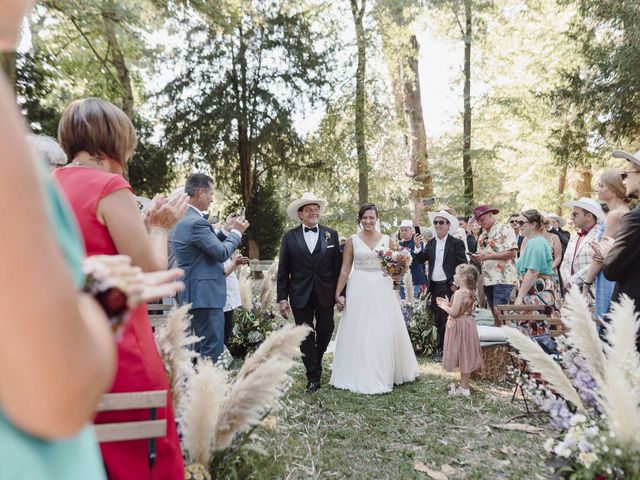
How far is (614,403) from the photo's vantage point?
230 centimetres

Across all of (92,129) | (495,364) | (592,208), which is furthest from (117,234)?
(495,364)

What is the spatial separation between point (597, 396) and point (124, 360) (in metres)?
2.29

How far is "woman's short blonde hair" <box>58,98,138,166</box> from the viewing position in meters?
2.02

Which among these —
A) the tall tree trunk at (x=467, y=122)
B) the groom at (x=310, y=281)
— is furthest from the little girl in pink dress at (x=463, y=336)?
the tall tree trunk at (x=467, y=122)

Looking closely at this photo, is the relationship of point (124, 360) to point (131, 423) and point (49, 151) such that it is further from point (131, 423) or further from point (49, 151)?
point (49, 151)

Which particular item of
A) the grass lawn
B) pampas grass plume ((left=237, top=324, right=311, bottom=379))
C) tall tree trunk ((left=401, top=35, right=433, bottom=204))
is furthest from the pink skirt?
tall tree trunk ((left=401, top=35, right=433, bottom=204))

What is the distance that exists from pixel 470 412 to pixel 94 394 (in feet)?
18.2

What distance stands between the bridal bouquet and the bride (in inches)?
4.1

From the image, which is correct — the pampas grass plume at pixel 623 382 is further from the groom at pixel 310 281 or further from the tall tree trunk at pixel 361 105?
the tall tree trunk at pixel 361 105

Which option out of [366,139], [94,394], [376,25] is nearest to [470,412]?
[94,394]

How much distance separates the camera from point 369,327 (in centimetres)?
679

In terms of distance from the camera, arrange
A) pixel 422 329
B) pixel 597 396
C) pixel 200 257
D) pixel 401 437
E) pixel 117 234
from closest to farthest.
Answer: pixel 117 234, pixel 597 396, pixel 401 437, pixel 200 257, pixel 422 329

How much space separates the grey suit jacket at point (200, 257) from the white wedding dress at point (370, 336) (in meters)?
2.13

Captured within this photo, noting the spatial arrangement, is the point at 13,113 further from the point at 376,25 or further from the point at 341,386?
the point at 376,25
